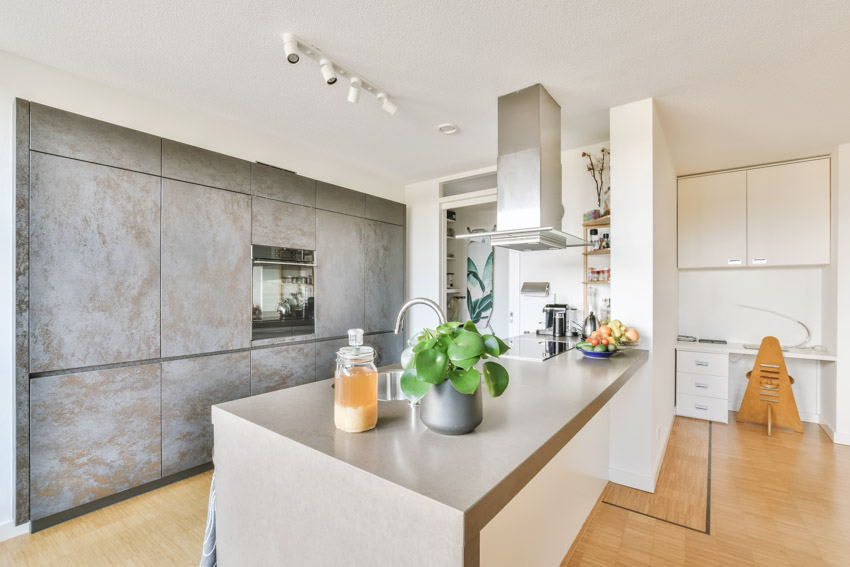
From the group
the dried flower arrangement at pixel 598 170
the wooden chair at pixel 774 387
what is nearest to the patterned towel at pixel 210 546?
the dried flower arrangement at pixel 598 170

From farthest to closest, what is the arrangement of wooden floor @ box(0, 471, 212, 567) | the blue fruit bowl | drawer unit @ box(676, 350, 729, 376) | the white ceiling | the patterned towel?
drawer unit @ box(676, 350, 729, 376), the blue fruit bowl, wooden floor @ box(0, 471, 212, 567), the white ceiling, the patterned towel

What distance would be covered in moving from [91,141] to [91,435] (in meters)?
1.70

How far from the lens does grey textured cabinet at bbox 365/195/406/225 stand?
397cm

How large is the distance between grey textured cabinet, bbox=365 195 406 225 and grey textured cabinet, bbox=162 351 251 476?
193cm

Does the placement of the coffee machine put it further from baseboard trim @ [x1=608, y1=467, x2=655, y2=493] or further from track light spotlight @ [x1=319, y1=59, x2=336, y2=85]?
track light spotlight @ [x1=319, y1=59, x2=336, y2=85]

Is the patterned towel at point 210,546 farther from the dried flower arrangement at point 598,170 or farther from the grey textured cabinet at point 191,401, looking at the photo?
the dried flower arrangement at point 598,170

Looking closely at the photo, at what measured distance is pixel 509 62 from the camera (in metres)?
2.08

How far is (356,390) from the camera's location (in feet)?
3.22

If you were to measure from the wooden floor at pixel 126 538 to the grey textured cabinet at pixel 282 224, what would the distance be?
5.99 ft

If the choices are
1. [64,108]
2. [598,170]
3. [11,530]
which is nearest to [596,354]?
[598,170]

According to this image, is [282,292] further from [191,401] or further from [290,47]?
[290,47]

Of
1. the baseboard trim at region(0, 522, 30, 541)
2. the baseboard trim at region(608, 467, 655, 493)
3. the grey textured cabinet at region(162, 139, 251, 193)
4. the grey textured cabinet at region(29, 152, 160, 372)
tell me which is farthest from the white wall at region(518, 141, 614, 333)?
the baseboard trim at region(0, 522, 30, 541)

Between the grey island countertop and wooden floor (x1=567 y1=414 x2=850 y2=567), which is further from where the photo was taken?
wooden floor (x1=567 y1=414 x2=850 y2=567)

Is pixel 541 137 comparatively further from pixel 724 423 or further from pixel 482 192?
pixel 724 423
